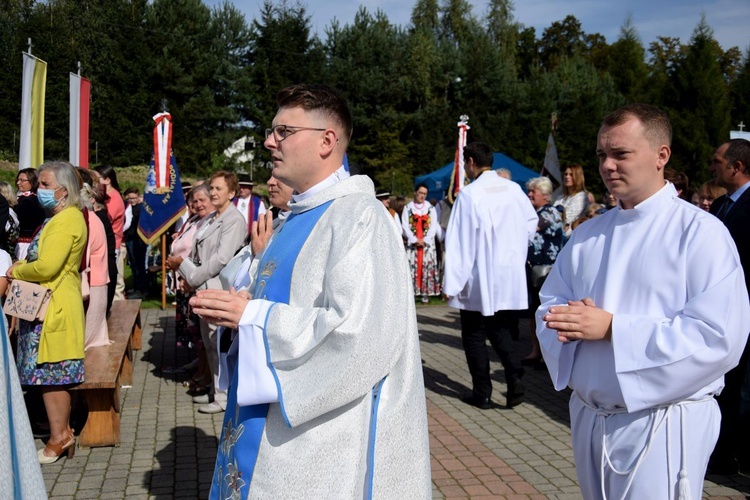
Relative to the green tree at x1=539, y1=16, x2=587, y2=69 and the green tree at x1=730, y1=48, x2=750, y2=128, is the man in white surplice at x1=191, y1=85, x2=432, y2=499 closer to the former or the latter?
the green tree at x1=730, y1=48, x2=750, y2=128

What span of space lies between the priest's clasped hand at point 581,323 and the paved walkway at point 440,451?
2.39 m

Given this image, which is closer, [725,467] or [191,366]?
[725,467]

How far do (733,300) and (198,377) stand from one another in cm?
558

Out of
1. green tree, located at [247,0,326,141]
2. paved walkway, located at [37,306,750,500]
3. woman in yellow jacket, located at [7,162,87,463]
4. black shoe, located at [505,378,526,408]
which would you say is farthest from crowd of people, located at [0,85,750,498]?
green tree, located at [247,0,326,141]

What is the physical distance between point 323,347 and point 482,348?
170 inches

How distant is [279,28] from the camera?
3644cm

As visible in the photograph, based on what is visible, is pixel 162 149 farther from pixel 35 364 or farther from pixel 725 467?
pixel 725 467

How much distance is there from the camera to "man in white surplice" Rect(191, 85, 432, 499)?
232 cm

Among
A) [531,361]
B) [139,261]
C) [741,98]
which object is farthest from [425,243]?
[741,98]

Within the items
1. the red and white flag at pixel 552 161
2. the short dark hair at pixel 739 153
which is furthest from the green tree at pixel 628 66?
the short dark hair at pixel 739 153

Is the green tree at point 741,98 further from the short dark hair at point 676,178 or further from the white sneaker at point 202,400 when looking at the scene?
the white sneaker at point 202,400

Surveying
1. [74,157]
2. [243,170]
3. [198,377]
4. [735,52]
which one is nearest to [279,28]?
[243,170]

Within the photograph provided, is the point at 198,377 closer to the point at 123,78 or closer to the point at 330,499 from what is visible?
the point at 330,499

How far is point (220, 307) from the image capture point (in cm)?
240
